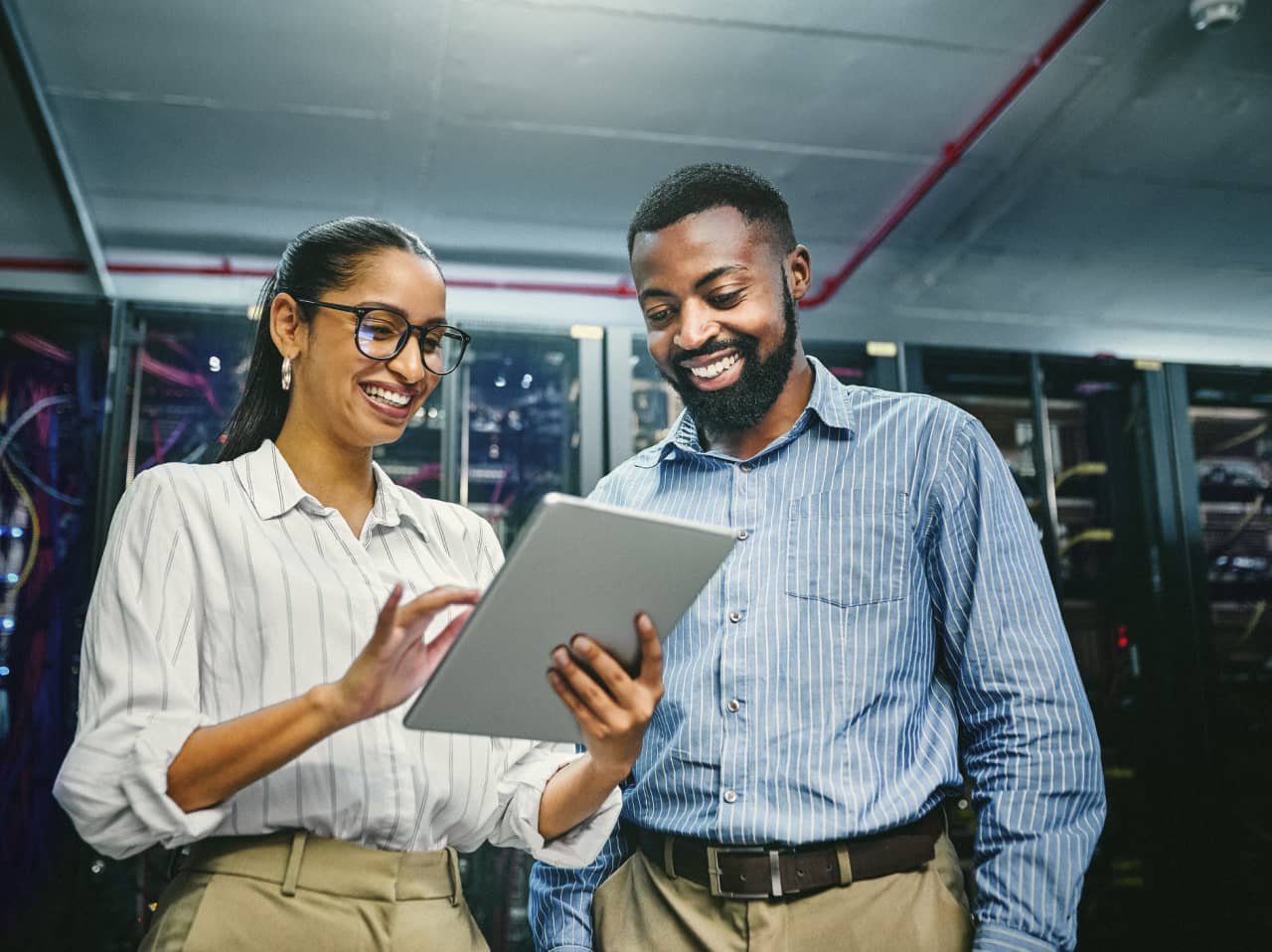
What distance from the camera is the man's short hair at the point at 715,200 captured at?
4.67 ft

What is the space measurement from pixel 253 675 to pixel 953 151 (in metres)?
2.85

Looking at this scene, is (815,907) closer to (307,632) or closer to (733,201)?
(307,632)

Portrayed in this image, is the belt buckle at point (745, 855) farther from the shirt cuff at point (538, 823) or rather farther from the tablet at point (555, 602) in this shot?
the tablet at point (555, 602)

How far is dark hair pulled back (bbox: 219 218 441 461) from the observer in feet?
3.73

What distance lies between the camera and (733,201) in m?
1.43

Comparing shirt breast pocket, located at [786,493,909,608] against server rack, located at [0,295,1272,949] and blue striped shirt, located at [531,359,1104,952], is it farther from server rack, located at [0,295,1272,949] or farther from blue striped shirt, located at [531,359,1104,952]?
server rack, located at [0,295,1272,949]

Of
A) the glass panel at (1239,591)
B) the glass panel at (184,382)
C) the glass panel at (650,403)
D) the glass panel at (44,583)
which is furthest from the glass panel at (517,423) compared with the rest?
the glass panel at (1239,591)

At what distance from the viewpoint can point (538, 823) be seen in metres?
1.11

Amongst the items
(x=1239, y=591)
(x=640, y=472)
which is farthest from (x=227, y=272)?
(x=1239, y=591)

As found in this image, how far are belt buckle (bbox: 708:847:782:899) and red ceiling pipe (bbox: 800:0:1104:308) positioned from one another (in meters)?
2.30

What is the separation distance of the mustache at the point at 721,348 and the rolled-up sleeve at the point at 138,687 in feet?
2.30

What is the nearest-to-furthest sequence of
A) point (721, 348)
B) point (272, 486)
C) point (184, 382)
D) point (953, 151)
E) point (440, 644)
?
point (440, 644), point (272, 486), point (721, 348), point (184, 382), point (953, 151)

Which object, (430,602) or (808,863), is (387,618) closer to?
(430,602)

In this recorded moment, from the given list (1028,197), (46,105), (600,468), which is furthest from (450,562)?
(1028,197)
